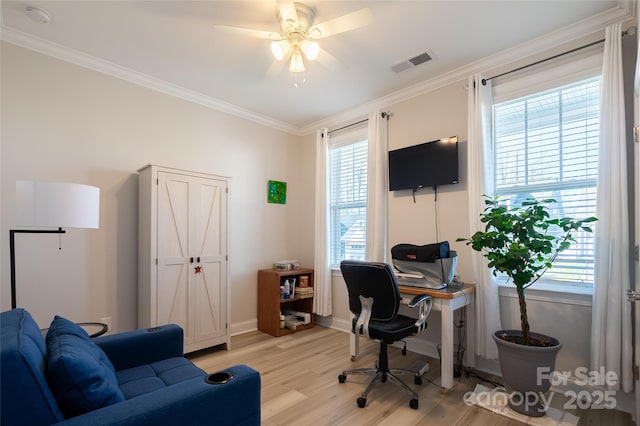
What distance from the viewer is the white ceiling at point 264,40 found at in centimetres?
227

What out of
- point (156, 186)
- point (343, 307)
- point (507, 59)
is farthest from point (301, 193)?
point (507, 59)

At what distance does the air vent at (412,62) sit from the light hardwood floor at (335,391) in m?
2.81

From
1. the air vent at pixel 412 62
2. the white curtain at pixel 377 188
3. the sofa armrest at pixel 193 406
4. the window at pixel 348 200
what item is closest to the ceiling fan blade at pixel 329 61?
the air vent at pixel 412 62

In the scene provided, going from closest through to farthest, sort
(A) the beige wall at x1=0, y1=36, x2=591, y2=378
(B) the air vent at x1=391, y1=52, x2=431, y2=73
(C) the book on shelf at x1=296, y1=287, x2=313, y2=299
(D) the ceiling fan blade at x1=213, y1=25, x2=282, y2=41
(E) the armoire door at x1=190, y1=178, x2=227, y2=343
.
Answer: (D) the ceiling fan blade at x1=213, y1=25, x2=282, y2=41, (A) the beige wall at x1=0, y1=36, x2=591, y2=378, (B) the air vent at x1=391, y1=52, x2=431, y2=73, (E) the armoire door at x1=190, y1=178, x2=227, y2=343, (C) the book on shelf at x1=296, y1=287, x2=313, y2=299

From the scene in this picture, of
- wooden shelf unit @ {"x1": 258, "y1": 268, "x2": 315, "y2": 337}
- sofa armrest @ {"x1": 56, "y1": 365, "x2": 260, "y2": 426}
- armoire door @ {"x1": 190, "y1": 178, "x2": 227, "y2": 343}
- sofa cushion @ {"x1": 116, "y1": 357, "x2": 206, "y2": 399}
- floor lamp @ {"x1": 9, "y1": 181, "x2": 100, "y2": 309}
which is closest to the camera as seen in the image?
sofa armrest @ {"x1": 56, "y1": 365, "x2": 260, "y2": 426}

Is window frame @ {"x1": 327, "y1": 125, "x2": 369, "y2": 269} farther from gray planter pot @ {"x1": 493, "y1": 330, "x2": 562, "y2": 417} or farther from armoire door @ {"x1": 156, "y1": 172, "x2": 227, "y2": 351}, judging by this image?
gray planter pot @ {"x1": 493, "y1": 330, "x2": 562, "y2": 417}

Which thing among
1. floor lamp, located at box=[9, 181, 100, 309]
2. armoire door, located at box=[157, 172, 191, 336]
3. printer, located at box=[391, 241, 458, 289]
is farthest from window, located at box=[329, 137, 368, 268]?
floor lamp, located at box=[9, 181, 100, 309]

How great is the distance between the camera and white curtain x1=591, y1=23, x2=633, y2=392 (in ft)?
6.95

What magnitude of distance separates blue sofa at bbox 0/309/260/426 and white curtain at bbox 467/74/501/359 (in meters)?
2.11

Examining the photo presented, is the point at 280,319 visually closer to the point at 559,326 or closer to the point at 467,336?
the point at 467,336

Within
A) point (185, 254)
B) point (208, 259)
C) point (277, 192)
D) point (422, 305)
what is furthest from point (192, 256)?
point (422, 305)

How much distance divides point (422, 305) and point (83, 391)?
2.15 meters

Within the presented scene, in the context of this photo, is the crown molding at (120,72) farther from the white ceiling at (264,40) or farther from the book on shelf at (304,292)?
the book on shelf at (304,292)

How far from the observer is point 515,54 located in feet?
9.07
